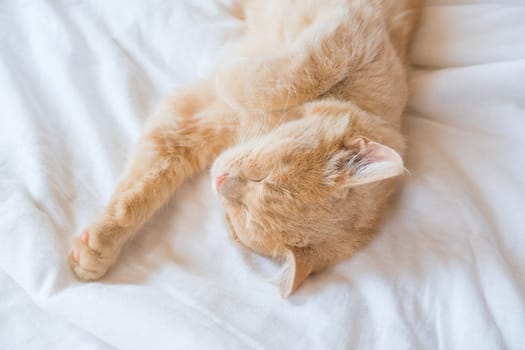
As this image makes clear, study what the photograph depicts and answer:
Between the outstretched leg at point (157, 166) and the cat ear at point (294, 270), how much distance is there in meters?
0.46

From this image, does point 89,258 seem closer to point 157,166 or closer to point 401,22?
point 157,166

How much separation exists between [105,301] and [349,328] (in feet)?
2.06

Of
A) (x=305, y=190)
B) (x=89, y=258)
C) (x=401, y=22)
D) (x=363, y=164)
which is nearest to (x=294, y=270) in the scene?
(x=305, y=190)

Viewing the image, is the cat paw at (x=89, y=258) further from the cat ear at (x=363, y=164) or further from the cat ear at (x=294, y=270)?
the cat ear at (x=363, y=164)

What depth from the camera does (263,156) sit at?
3.82 feet

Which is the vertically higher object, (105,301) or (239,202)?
(239,202)

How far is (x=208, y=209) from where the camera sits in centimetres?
136

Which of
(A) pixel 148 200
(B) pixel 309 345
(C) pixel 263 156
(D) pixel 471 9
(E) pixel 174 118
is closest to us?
(B) pixel 309 345

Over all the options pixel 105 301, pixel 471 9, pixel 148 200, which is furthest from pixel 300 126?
pixel 471 9

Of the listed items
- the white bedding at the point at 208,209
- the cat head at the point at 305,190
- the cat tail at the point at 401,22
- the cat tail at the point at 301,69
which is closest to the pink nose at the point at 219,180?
the cat head at the point at 305,190

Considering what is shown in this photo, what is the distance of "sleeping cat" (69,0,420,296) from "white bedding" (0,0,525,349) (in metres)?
0.08

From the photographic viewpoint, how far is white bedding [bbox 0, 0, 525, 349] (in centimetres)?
108

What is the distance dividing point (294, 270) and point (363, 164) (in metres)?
0.32

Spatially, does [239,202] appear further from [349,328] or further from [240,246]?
[349,328]
